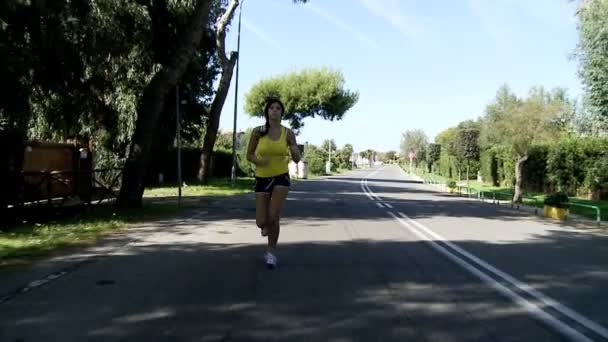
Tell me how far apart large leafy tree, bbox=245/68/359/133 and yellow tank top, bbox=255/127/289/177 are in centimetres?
4852

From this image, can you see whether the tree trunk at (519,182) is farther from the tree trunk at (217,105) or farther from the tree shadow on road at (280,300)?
→ the tree shadow on road at (280,300)

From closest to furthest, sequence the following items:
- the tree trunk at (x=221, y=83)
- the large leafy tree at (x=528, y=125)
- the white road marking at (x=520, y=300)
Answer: the white road marking at (x=520, y=300) → the large leafy tree at (x=528, y=125) → the tree trunk at (x=221, y=83)

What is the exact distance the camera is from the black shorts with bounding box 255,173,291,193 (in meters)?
7.71

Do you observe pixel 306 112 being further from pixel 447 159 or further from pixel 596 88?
pixel 596 88

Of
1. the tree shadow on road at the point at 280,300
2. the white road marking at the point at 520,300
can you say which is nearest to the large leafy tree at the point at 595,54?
the white road marking at the point at 520,300

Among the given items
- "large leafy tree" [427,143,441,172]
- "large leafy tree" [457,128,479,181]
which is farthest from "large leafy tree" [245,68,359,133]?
"large leafy tree" [427,143,441,172]

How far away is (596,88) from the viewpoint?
20078 millimetres

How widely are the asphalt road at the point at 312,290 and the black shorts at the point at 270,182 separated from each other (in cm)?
101

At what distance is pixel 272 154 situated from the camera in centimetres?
764

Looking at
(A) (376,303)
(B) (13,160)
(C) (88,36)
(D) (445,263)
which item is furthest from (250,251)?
(C) (88,36)

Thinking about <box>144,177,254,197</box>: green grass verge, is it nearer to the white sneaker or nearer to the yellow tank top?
the white sneaker

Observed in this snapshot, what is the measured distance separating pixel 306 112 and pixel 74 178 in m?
42.8

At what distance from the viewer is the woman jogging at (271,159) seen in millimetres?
7656

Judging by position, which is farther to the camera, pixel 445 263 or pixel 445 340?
pixel 445 263
